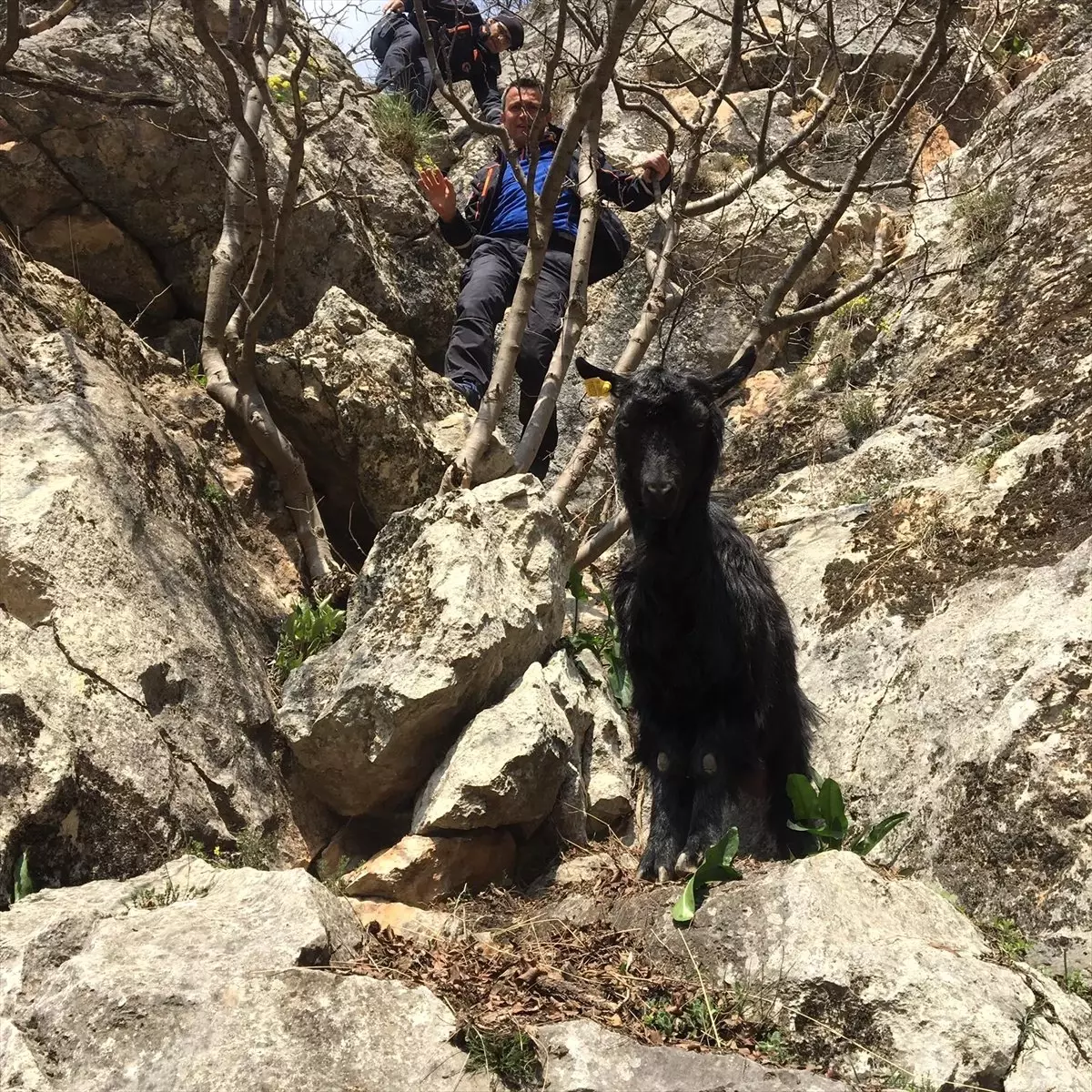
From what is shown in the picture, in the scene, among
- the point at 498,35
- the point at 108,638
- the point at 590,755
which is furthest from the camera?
the point at 498,35

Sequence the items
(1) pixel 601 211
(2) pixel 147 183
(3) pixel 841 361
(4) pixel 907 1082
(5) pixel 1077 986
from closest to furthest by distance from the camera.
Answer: (4) pixel 907 1082
(5) pixel 1077 986
(2) pixel 147 183
(1) pixel 601 211
(3) pixel 841 361

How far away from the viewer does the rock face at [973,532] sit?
4.24 meters

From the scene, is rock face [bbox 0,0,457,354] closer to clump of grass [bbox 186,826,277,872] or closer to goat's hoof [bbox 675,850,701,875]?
clump of grass [bbox 186,826,277,872]

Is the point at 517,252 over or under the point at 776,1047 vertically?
over

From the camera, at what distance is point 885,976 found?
334 cm

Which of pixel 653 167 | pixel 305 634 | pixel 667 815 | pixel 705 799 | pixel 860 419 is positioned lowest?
pixel 667 815

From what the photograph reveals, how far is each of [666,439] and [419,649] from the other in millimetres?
1443

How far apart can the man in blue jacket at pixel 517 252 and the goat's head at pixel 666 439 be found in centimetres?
272

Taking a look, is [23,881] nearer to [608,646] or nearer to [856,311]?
[608,646]

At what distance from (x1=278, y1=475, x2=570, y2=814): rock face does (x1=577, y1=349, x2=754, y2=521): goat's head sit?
0.87 meters

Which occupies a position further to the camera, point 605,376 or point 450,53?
point 450,53

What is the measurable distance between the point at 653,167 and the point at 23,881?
5866 mm

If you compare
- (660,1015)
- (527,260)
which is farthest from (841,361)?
(660,1015)

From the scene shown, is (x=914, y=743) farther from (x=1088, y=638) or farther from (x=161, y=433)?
(x=161, y=433)
